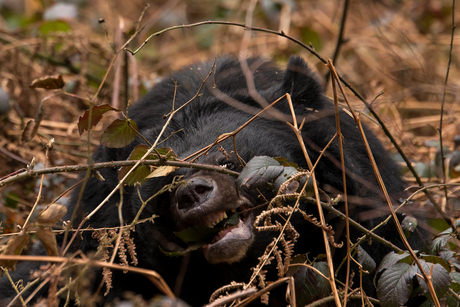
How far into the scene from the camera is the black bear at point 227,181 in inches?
99.5

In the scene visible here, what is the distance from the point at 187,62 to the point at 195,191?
5.30 meters

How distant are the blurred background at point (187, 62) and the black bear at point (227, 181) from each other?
369 mm

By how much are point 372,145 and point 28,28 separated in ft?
14.0

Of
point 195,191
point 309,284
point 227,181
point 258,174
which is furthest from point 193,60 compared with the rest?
point 309,284

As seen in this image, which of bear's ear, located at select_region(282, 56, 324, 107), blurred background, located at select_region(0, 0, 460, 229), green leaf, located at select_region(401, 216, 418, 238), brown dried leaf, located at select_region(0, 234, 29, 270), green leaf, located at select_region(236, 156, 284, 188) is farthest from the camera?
blurred background, located at select_region(0, 0, 460, 229)

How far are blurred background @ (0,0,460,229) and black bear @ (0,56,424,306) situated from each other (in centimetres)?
37

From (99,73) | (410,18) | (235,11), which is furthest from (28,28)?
(410,18)

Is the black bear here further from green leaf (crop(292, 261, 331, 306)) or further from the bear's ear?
green leaf (crop(292, 261, 331, 306))

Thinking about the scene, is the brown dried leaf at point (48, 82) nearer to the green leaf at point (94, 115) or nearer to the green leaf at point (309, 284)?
the green leaf at point (94, 115)

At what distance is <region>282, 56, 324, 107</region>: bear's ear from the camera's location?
3.12 m

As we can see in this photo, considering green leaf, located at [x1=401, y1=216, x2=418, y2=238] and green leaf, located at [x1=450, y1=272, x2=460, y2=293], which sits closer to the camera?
green leaf, located at [x1=450, y1=272, x2=460, y2=293]

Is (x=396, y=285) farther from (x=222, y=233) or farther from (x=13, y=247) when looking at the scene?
(x=13, y=247)

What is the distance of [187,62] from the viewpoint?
749 centimetres

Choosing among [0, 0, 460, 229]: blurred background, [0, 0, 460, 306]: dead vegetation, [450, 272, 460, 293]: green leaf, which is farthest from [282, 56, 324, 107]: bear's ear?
[450, 272, 460, 293]: green leaf
